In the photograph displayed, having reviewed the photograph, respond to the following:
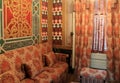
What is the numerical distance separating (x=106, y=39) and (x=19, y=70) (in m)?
2.33

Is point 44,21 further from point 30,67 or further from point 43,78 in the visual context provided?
point 43,78

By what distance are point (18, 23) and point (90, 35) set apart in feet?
6.33

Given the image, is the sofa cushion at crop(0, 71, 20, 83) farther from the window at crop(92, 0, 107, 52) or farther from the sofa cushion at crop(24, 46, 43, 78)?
the window at crop(92, 0, 107, 52)

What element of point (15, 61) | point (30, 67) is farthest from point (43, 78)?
point (15, 61)

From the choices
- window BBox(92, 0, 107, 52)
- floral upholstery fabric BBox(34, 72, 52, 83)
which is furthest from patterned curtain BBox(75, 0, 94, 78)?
floral upholstery fabric BBox(34, 72, 52, 83)

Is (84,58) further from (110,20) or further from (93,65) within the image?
(110,20)

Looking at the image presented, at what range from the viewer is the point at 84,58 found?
4191 mm

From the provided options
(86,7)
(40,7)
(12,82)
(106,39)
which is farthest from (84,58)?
(12,82)

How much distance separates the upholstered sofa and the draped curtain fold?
70cm

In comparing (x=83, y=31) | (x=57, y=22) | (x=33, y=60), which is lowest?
(x=33, y=60)

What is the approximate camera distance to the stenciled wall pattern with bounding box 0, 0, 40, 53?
279 cm

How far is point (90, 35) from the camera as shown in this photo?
4113mm

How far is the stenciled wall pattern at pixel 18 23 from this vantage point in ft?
9.16

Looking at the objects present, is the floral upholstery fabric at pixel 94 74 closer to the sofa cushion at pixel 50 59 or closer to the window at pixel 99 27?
the sofa cushion at pixel 50 59
